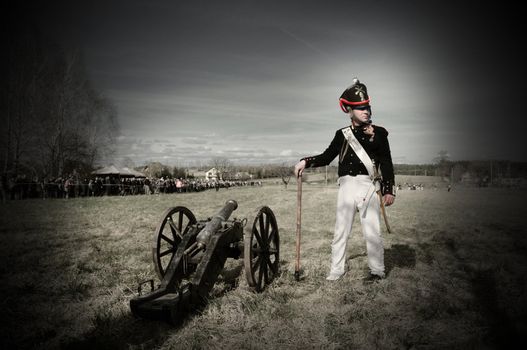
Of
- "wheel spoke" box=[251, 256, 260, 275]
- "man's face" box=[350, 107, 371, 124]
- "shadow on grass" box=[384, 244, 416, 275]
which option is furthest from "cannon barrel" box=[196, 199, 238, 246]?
"shadow on grass" box=[384, 244, 416, 275]

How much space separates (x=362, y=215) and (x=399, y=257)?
2.34 meters

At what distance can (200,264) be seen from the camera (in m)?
3.41

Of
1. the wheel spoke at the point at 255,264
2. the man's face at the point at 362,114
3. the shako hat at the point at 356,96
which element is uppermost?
the shako hat at the point at 356,96

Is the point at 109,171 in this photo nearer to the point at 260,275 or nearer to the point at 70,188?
the point at 70,188

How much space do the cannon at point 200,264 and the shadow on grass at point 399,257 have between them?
2126 millimetres

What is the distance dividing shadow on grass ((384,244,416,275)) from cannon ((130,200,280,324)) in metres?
2.13

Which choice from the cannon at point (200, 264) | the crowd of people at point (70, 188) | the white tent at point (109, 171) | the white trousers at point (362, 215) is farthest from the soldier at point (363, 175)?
the white tent at point (109, 171)

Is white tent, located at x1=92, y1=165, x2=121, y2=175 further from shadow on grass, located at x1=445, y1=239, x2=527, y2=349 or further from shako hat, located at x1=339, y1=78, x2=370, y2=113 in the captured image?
shadow on grass, located at x1=445, y1=239, x2=527, y2=349

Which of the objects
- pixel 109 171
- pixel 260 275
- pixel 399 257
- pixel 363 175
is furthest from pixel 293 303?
pixel 109 171

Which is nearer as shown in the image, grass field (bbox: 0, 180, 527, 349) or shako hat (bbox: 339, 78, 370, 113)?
grass field (bbox: 0, 180, 527, 349)

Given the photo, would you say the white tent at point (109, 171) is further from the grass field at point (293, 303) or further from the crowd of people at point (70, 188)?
the grass field at point (293, 303)

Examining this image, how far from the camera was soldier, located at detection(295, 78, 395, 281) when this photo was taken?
394 cm

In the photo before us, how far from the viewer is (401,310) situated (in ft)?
11.1

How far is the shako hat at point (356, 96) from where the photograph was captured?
12.8ft
